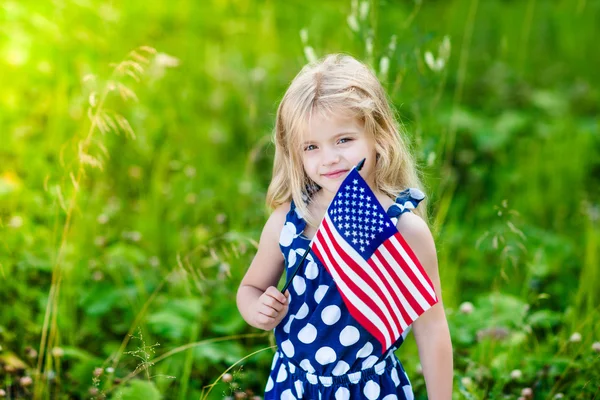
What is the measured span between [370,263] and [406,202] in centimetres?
19

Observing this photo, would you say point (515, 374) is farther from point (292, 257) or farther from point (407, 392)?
point (292, 257)

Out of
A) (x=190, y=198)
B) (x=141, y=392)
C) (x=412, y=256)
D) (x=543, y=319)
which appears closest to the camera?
(x=412, y=256)

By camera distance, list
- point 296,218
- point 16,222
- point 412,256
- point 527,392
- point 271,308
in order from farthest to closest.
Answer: point 16,222 → point 527,392 → point 296,218 → point 271,308 → point 412,256

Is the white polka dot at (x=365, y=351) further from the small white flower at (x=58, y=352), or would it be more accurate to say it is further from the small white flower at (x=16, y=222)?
the small white flower at (x=16, y=222)

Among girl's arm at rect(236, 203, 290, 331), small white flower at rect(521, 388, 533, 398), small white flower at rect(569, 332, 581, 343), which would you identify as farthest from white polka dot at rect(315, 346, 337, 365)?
small white flower at rect(569, 332, 581, 343)

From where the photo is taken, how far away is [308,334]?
186 centimetres

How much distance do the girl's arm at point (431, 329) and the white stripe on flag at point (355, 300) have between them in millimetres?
116

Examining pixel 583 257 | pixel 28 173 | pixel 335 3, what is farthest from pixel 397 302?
pixel 335 3

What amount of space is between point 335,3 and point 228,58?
1.61 meters

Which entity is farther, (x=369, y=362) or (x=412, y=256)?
(x=369, y=362)

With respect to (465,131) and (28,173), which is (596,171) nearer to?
(465,131)

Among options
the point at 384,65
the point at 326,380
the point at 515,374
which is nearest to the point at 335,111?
the point at 326,380

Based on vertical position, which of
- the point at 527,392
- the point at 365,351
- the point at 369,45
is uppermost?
the point at 369,45

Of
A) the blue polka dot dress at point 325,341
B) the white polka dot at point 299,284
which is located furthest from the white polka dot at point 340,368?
the white polka dot at point 299,284
